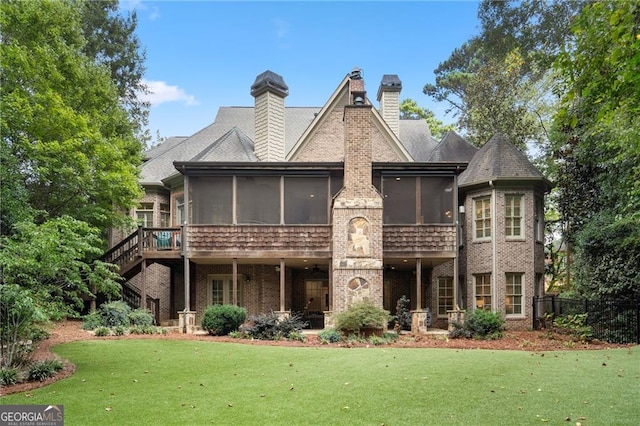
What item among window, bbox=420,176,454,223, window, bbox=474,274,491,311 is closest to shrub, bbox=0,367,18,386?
window, bbox=420,176,454,223

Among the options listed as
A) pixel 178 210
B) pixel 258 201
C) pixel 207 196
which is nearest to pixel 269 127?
pixel 258 201

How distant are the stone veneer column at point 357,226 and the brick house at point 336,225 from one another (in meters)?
0.03

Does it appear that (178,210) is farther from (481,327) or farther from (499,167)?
(499,167)

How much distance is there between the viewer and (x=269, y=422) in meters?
5.02

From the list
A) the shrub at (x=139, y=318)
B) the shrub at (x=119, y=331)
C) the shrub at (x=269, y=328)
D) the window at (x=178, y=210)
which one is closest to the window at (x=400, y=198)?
the shrub at (x=269, y=328)

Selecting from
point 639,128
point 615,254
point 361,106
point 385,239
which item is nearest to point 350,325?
point 385,239

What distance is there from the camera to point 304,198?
15953mm

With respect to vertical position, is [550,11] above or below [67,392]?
above

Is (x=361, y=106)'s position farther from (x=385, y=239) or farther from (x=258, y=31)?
(x=258, y=31)

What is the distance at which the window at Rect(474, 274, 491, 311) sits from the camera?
655 inches

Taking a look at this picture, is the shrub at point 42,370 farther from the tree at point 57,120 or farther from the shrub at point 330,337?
the shrub at point 330,337

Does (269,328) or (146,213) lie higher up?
(146,213)

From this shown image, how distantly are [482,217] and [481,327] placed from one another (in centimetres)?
518

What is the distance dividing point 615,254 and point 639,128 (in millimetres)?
7588
